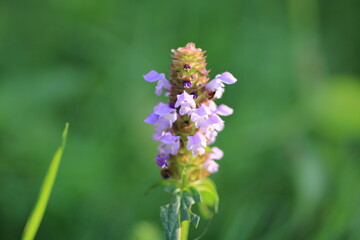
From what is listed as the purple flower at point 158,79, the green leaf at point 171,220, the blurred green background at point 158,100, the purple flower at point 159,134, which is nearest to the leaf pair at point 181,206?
the green leaf at point 171,220

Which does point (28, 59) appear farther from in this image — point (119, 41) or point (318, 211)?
point (318, 211)

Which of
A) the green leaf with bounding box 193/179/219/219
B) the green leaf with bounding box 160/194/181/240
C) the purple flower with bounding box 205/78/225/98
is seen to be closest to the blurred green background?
the green leaf with bounding box 193/179/219/219

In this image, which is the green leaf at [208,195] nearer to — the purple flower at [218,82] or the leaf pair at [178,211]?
the leaf pair at [178,211]

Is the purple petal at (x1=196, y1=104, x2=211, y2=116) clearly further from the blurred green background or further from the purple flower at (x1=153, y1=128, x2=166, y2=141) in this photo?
the blurred green background

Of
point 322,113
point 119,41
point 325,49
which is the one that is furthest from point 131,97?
point 325,49

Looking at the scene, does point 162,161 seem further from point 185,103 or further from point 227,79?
point 227,79
